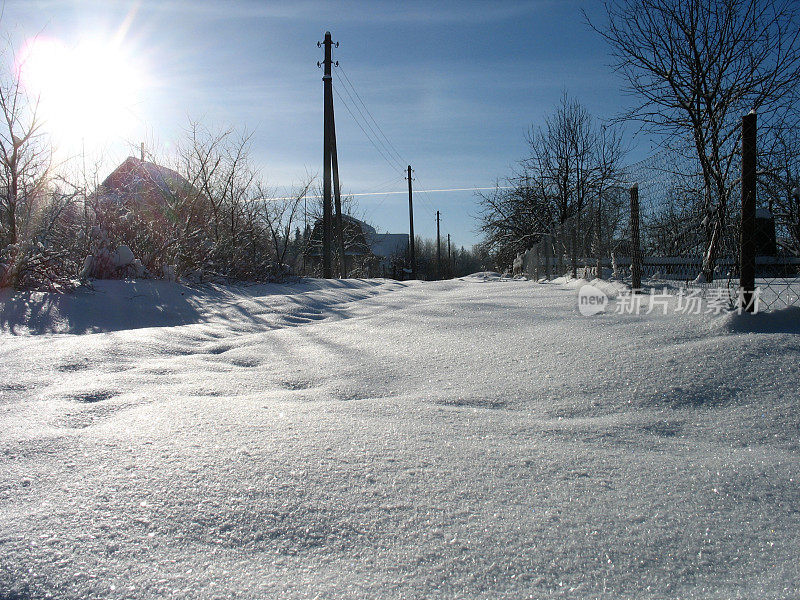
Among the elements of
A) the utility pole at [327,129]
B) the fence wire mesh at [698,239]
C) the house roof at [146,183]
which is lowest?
the fence wire mesh at [698,239]

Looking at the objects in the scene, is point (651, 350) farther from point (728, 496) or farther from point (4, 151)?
point (4, 151)

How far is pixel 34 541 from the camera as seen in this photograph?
83 centimetres

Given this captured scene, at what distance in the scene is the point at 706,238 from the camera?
394 centimetres

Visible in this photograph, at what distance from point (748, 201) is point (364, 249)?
2548 cm

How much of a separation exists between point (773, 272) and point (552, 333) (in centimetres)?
375

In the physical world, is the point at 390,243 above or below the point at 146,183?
above

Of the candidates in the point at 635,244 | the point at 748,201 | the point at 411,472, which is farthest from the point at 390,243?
the point at 411,472

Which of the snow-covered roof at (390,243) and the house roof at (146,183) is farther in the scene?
the snow-covered roof at (390,243)

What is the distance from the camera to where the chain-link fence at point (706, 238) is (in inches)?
108

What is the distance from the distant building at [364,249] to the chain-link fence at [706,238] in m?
8.82

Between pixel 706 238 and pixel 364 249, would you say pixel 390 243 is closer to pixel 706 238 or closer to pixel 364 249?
pixel 364 249

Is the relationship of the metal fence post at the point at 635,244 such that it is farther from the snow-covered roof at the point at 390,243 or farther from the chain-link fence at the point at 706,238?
the snow-covered roof at the point at 390,243

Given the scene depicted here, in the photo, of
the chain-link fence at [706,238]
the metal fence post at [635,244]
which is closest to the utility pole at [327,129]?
the chain-link fence at [706,238]

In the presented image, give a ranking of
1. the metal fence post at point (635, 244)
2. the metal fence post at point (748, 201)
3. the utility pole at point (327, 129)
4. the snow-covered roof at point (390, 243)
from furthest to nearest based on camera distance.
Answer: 1. the snow-covered roof at point (390, 243)
2. the utility pole at point (327, 129)
3. the metal fence post at point (635, 244)
4. the metal fence post at point (748, 201)
